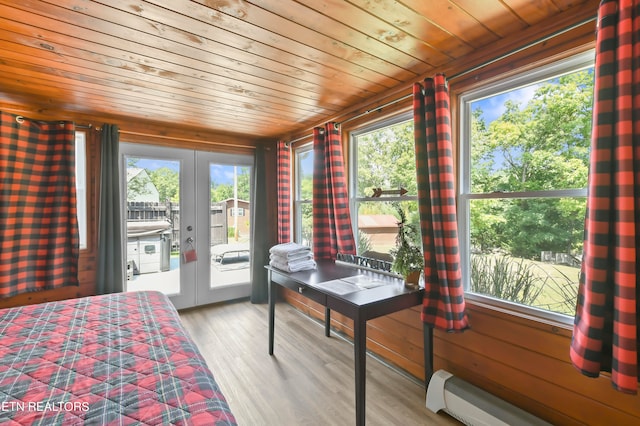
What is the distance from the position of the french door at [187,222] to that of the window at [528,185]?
2.87 m

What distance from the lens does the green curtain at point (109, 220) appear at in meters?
3.03

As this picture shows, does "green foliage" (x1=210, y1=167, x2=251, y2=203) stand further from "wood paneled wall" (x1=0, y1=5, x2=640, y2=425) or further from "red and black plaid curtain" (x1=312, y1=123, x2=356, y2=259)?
"wood paneled wall" (x1=0, y1=5, x2=640, y2=425)

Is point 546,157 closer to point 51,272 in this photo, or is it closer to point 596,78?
point 596,78

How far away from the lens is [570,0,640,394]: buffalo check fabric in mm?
1152

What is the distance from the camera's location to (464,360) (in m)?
1.94

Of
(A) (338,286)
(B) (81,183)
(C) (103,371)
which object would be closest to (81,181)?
(B) (81,183)

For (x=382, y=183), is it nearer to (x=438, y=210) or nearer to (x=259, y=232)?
(x=438, y=210)

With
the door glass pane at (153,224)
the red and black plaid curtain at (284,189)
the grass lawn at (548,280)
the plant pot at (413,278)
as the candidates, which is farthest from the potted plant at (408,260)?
the door glass pane at (153,224)

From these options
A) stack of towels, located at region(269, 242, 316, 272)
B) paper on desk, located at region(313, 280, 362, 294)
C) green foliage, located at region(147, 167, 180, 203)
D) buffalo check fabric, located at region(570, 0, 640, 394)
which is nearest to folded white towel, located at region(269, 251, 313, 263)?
stack of towels, located at region(269, 242, 316, 272)

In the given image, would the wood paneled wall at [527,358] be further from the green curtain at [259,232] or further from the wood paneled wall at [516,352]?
→ the green curtain at [259,232]

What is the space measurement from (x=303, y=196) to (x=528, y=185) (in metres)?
2.58

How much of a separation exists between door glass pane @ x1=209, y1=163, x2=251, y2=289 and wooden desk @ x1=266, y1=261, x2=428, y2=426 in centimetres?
150

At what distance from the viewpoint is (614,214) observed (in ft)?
4.02

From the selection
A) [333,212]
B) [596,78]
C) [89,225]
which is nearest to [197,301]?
[89,225]
